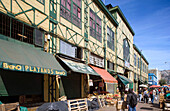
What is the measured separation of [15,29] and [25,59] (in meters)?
2.03

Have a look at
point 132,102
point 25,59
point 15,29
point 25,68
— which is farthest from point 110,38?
point 25,68

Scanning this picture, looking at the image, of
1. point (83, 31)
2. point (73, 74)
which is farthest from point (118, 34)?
point (73, 74)

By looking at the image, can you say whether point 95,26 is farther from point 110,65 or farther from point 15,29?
point 15,29

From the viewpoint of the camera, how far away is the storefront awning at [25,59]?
7083 millimetres

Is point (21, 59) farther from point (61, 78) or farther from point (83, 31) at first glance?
point (83, 31)

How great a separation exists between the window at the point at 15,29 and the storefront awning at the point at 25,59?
39cm

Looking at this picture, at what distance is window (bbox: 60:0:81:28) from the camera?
524 inches

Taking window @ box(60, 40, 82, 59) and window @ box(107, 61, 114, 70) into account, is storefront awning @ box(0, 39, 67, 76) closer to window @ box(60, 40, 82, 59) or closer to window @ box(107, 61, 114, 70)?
window @ box(60, 40, 82, 59)

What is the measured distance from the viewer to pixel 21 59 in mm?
7863

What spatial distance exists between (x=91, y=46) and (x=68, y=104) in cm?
919

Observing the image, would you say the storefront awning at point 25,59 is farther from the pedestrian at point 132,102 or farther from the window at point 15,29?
Answer: the pedestrian at point 132,102

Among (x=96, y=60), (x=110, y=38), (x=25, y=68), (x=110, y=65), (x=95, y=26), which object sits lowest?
Result: (x=25, y=68)

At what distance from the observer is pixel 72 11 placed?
14539 millimetres

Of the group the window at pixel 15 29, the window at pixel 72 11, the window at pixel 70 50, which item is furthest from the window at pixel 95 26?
the window at pixel 15 29
